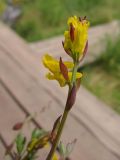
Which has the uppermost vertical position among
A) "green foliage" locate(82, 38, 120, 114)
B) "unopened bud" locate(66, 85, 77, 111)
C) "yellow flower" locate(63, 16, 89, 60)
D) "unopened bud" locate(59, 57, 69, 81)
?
"yellow flower" locate(63, 16, 89, 60)

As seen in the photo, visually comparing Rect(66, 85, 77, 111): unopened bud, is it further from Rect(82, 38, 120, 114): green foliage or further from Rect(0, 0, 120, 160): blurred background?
Rect(82, 38, 120, 114): green foliage

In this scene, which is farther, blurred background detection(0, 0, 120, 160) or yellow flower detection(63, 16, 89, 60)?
blurred background detection(0, 0, 120, 160)

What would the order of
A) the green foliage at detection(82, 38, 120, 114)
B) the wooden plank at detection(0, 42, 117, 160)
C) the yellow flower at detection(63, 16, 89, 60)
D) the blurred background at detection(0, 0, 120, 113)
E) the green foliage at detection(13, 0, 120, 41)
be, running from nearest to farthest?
the yellow flower at detection(63, 16, 89, 60) < the wooden plank at detection(0, 42, 117, 160) < the green foliage at detection(82, 38, 120, 114) < the blurred background at detection(0, 0, 120, 113) < the green foliage at detection(13, 0, 120, 41)

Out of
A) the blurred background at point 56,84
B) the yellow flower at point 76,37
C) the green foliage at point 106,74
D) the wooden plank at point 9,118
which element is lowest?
the green foliage at point 106,74

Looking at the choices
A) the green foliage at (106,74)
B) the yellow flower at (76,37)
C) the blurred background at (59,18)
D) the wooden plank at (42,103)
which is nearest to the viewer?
the yellow flower at (76,37)

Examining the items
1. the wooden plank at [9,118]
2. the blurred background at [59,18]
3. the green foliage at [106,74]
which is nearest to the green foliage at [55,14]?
the blurred background at [59,18]

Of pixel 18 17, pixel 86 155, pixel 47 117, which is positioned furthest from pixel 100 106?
pixel 18 17

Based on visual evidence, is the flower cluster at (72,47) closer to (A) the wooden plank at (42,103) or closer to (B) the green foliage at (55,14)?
(A) the wooden plank at (42,103)

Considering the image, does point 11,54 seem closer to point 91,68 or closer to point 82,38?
point 91,68

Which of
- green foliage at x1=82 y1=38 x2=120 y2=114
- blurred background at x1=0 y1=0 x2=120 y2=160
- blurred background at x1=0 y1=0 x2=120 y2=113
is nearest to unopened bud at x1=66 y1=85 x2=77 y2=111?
blurred background at x1=0 y1=0 x2=120 y2=160
